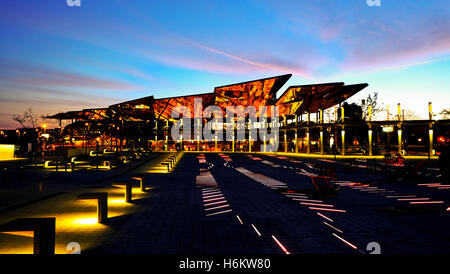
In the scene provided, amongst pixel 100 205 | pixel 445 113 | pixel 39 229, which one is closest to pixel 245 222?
pixel 100 205

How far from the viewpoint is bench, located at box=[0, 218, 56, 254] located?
4516mm

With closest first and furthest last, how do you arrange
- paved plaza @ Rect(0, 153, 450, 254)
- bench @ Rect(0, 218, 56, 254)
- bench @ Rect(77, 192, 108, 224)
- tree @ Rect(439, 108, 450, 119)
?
bench @ Rect(0, 218, 56, 254) < paved plaza @ Rect(0, 153, 450, 254) < bench @ Rect(77, 192, 108, 224) < tree @ Rect(439, 108, 450, 119)

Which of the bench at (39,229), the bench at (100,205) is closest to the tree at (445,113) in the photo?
the bench at (100,205)

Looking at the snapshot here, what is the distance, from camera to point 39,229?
4.56m

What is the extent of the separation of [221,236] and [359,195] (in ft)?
23.7

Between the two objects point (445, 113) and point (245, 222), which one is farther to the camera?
point (445, 113)

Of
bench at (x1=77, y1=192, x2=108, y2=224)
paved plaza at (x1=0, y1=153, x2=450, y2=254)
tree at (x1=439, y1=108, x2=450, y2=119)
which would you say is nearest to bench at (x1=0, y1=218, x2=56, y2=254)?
paved plaza at (x1=0, y1=153, x2=450, y2=254)

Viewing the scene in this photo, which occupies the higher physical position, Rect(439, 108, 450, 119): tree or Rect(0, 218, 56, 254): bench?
Rect(439, 108, 450, 119): tree

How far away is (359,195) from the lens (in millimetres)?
11156

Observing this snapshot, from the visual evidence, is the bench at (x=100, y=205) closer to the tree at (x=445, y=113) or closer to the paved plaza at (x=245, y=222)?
the paved plaza at (x=245, y=222)

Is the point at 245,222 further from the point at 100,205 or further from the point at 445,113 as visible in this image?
the point at 445,113

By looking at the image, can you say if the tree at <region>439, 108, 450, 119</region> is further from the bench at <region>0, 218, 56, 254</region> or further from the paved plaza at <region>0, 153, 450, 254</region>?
the bench at <region>0, 218, 56, 254</region>

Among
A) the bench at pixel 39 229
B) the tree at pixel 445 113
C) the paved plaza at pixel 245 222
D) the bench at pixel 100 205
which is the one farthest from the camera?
the tree at pixel 445 113

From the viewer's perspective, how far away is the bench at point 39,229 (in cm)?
452
